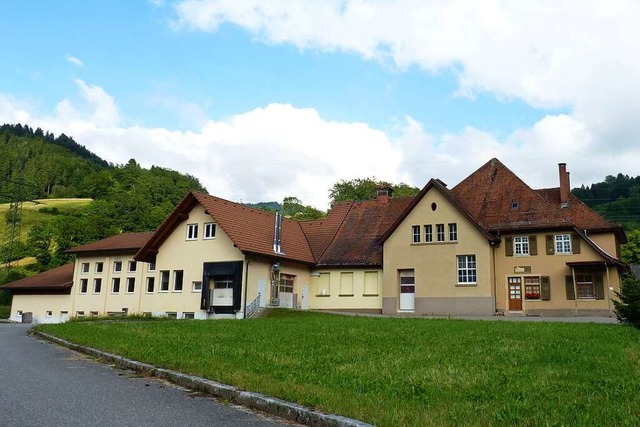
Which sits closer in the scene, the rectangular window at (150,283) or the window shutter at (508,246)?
the window shutter at (508,246)

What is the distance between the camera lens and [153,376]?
34.0 feet

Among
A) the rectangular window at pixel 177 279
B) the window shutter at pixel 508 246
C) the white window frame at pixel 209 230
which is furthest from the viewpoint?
the rectangular window at pixel 177 279

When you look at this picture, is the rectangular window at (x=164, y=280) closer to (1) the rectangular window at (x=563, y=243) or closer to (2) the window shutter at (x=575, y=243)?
(1) the rectangular window at (x=563, y=243)

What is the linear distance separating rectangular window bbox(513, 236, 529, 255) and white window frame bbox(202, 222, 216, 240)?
736 inches

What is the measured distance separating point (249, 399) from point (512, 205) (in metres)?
30.7

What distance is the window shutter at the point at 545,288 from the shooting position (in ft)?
108

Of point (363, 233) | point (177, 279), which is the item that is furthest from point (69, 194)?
point (363, 233)

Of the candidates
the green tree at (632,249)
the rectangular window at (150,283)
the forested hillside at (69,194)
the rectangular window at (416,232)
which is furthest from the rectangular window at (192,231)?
the green tree at (632,249)

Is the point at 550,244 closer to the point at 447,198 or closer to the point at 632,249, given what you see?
the point at 447,198

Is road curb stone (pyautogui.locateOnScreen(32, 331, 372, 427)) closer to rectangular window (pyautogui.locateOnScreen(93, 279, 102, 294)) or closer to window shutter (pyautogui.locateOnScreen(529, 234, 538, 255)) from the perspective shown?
window shutter (pyautogui.locateOnScreen(529, 234, 538, 255))

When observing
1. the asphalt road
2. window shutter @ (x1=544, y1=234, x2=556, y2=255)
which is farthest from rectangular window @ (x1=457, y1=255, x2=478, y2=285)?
the asphalt road

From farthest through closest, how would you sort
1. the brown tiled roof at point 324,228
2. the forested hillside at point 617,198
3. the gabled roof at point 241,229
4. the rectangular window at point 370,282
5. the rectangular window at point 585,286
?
1. the forested hillside at point 617,198
2. the brown tiled roof at point 324,228
3. the rectangular window at point 370,282
4. the gabled roof at point 241,229
5. the rectangular window at point 585,286

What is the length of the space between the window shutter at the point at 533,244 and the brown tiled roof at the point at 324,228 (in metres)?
13.9

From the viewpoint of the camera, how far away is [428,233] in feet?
116
